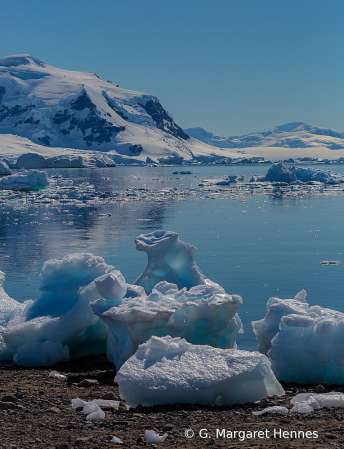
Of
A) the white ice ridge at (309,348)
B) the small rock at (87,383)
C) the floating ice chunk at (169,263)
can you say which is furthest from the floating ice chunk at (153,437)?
the floating ice chunk at (169,263)

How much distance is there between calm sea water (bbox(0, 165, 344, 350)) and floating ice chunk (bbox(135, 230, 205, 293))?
1.18 m

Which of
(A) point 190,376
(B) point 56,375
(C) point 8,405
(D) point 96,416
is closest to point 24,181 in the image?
(B) point 56,375

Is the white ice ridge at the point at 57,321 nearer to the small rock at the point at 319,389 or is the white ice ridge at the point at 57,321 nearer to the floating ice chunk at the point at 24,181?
the small rock at the point at 319,389

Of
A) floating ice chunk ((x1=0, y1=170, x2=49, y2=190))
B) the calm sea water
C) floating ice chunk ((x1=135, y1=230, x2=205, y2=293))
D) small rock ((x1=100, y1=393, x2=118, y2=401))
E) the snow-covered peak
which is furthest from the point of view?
Result: the snow-covered peak

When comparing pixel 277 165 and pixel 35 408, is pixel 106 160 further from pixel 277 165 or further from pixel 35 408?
pixel 35 408

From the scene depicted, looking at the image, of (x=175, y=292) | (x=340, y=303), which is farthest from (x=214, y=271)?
(x=175, y=292)

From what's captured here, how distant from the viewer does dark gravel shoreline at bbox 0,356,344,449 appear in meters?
3.61

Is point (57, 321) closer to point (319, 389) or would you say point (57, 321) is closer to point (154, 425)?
point (154, 425)

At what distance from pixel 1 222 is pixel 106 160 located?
258 ft

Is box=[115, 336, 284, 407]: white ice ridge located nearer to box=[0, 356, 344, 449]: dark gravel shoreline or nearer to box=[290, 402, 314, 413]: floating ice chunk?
box=[0, 356, 344, 449]: dark gravel shoreline

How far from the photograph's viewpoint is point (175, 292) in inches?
273

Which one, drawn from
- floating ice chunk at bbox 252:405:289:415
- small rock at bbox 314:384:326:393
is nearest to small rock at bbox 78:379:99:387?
floating ice chunk at bbox 252:405:289:415

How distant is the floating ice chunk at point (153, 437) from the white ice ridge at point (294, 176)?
138ft

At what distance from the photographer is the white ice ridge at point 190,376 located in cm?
464
